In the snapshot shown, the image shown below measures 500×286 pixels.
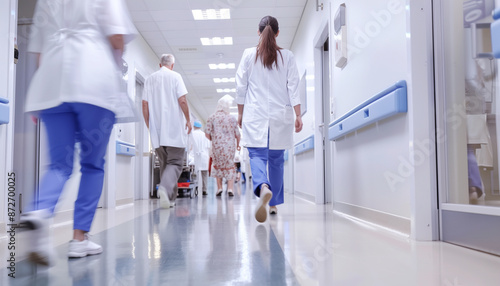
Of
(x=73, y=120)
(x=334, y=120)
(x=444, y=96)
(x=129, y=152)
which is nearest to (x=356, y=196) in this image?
(x=334, y=120)

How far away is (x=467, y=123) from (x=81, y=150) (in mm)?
1969

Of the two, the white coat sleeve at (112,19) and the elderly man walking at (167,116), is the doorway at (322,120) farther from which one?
the white coat sleeve at (112,19)

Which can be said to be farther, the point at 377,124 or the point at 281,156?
the point at 281,156

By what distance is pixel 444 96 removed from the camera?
2.33 m

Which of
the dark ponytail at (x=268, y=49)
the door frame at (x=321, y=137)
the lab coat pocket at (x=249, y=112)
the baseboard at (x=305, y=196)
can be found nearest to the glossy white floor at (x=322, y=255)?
the lab coat pocket at (x=249, y=112)

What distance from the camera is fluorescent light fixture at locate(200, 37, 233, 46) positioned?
7777mm

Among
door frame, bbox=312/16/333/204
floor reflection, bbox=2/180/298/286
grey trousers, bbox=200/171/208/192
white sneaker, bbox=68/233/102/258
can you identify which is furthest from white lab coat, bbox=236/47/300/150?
grey trousers, bbox=200/171/208/192

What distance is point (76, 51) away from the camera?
1812 millimetres

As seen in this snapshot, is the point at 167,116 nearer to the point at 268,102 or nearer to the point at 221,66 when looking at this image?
the point at 268,102

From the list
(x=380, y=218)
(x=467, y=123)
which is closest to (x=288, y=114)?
(x=380, y=218)

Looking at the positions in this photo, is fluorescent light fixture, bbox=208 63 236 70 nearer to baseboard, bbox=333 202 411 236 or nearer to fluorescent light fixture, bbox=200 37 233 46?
fluorescent light fixture, bbox=200 37 233 46

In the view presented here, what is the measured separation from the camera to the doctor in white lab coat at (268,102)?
11.1ft

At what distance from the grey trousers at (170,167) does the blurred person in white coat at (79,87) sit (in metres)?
2.63

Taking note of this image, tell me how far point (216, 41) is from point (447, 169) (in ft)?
20.5
